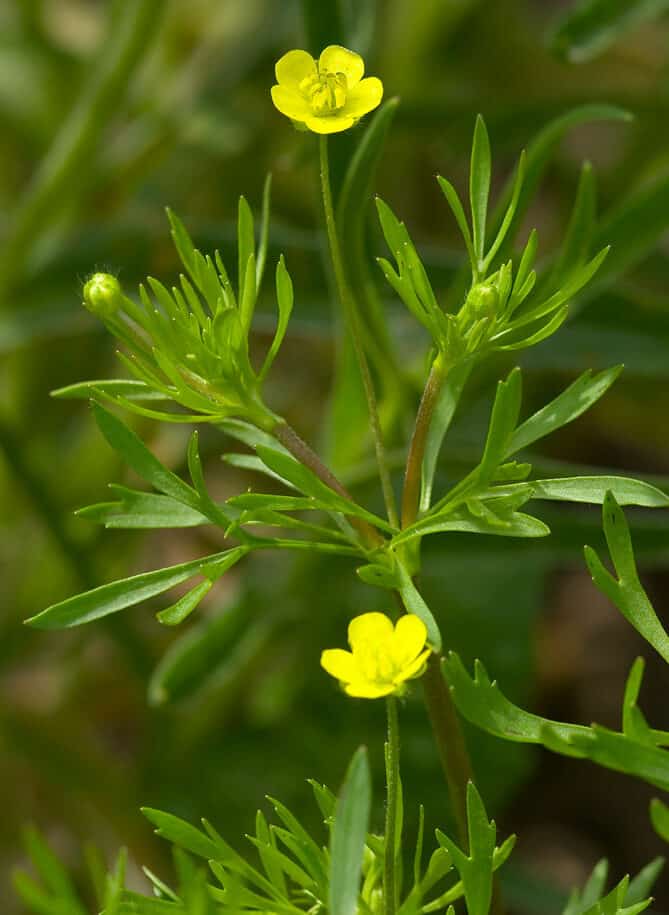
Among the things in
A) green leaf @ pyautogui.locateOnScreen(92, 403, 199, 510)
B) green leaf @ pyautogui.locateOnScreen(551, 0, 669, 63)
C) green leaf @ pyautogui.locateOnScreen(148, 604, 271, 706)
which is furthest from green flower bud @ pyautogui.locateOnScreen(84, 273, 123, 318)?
green leaf @ pyautogui.locateOnScreen(551, 0, 669, 63)

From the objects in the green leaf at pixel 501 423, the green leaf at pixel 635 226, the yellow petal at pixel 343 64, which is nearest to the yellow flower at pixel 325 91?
the yellow petal at pixel 343 64

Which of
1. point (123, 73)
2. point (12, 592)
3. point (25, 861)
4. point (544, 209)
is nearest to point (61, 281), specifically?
point (123, 73)

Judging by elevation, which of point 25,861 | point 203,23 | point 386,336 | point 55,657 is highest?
point 203,23

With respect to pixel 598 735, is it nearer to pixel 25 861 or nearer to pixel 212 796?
pixel 212 796

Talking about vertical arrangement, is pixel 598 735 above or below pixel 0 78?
below

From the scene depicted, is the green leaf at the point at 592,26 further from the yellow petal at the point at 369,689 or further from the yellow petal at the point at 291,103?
the yellow petal at the point at 369,689

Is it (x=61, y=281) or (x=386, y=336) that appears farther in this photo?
(x=61, y=281)

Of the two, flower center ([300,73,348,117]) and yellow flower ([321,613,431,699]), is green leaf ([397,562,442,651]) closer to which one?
yellow flower ([321,613,431,699])

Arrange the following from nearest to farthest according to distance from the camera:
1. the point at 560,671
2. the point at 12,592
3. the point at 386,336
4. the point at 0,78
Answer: the point at 386,336, the point at 12,592, the point at 0,78, the point at 560,671
